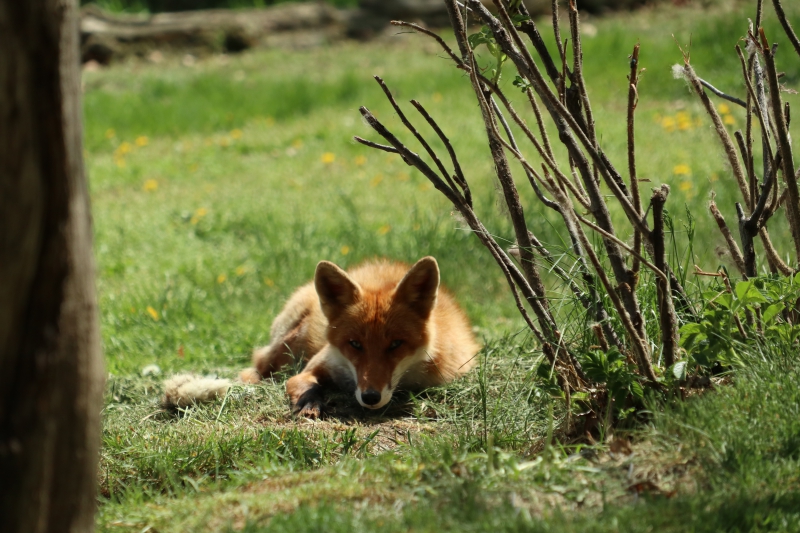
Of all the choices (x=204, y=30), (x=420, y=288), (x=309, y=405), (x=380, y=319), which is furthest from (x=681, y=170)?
(x=204, y=30)

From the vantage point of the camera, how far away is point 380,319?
457 cm

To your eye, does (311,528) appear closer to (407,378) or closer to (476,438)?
(476,438)

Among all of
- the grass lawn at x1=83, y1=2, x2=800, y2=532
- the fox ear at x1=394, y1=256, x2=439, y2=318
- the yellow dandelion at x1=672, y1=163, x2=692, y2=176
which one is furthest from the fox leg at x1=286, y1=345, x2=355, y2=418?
the yellow dandelion at x1=672, y1=163, x2=692, y2=176

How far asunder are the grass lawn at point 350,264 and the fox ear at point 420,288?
464 mm

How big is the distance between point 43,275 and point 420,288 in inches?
114

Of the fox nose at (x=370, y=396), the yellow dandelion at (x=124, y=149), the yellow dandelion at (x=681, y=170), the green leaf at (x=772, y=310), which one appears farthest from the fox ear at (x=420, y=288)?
the yellow dandelion at (x=124, y=149)

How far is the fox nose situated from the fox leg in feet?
0.91

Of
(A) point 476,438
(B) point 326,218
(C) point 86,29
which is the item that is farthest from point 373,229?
(C) point 86,29

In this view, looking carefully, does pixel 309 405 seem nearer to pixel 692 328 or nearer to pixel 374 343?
pixel 374 343

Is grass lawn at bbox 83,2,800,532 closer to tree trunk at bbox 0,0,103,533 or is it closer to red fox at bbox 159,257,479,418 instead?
red fox at bbox 159,257,479,418

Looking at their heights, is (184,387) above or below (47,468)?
below

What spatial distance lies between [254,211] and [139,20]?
978 cm

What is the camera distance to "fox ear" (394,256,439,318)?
457 cm

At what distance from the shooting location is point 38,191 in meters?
1.95
